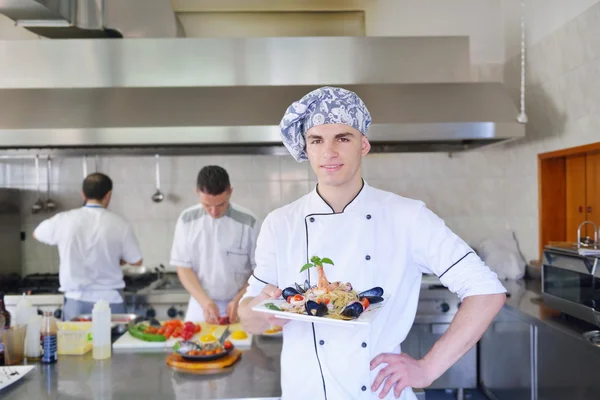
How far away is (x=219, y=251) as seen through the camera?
3295 mm

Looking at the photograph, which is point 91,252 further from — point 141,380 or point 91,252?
point 141,380

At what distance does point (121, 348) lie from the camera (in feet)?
7.54

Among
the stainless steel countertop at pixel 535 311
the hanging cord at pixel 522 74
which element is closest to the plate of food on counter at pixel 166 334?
the stainless steel countertop at pixel 535 311

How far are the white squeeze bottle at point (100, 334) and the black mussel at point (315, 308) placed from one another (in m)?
1.22

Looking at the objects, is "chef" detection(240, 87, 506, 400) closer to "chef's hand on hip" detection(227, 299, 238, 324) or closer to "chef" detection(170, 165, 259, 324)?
"chef's hand on hip" detection(227, 299, 238, 324)

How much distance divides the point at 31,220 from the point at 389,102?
2.89 metres

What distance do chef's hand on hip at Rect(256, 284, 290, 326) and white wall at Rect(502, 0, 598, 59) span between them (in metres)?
2.55

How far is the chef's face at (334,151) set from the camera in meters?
1.45

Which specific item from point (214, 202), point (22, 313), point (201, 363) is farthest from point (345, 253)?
point (214, 202)

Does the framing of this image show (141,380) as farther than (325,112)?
Yes

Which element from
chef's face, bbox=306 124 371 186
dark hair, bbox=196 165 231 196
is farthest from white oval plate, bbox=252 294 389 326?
dark hair, bbox=196 165 231 196

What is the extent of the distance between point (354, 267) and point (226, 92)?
6.89ft

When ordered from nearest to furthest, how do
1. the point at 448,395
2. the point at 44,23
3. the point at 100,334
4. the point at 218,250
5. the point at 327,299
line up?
the point at 327,299 < the point at 100,334 < the point at 218,250 < the point at 44,23 < the point at 448,395

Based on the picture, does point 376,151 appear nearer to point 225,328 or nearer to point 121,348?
point 225,328
